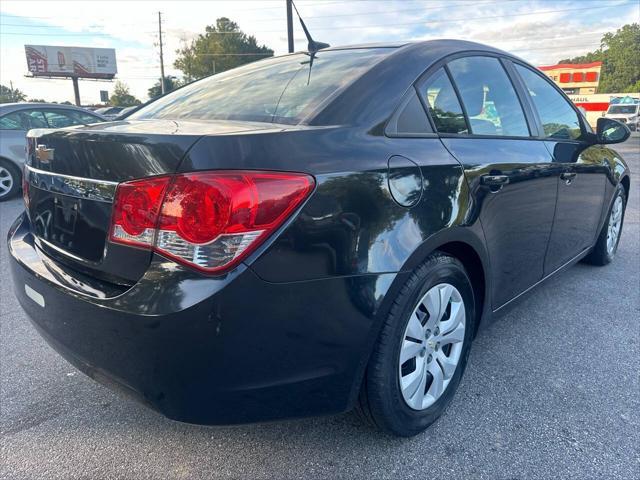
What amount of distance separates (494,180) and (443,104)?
41cm

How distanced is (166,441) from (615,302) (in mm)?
3135

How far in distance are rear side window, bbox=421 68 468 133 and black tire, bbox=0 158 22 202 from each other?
734 centimetres

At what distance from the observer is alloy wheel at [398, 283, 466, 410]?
1874 mm

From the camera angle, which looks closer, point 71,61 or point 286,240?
point 286,240

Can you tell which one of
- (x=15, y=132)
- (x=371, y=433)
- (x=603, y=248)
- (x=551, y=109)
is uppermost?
(x=551, y=109)

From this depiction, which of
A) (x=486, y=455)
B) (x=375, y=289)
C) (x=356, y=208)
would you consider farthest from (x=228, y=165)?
(x=486, y=455)

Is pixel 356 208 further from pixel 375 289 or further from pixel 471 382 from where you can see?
pixel 471 382

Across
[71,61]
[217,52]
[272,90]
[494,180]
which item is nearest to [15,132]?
[272,90]

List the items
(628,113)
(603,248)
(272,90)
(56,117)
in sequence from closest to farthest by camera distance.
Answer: (272,90)
(603,248)
(56,117)
(628,113)

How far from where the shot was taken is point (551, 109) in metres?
Result: 3.04

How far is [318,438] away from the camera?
201 centimetres

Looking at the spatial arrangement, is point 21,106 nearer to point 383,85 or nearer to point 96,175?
point 96,175

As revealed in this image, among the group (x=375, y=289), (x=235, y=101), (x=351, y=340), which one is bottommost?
(x=351, y=340)

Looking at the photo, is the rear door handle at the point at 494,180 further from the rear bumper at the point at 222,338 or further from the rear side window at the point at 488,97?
the rear bumper at the point at 222,338
